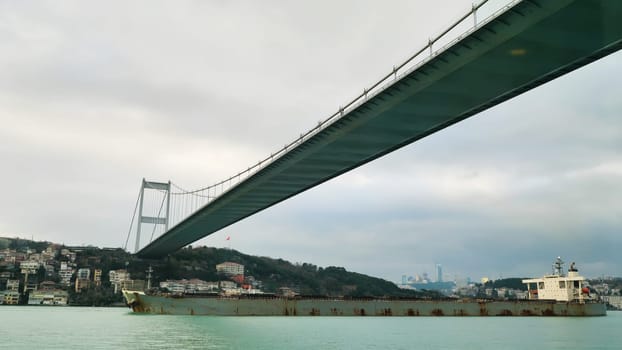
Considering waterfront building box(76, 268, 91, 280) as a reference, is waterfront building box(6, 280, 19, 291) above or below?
below

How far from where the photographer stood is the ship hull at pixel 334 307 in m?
46.7

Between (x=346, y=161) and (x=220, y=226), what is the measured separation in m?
26.3

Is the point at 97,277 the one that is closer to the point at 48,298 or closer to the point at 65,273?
→ the point at 48,298

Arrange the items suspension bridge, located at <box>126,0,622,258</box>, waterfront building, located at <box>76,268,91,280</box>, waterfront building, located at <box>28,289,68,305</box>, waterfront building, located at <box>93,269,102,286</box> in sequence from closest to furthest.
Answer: suspension bridge, located at <box>126,0,622,258</box> < waterfront building, located at <box>28,289,68,305</box> < waterfront building, located at <box>93,269,102,286</box> < waterfront building, located at <box>76,268,91,280</box>

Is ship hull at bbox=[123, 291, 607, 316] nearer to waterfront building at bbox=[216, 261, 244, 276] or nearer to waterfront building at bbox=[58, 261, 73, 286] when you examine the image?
waterfront building at bbox=[216, 261, 244, 276]

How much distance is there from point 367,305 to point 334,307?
10.7 ft

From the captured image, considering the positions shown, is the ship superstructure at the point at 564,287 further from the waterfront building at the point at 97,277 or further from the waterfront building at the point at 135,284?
the waterfront building at the point at 97,277

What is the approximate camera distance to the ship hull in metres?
46.7

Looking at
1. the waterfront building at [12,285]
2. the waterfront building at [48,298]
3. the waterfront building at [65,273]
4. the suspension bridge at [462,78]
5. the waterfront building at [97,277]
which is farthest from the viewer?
the waterfront building at [65,273]

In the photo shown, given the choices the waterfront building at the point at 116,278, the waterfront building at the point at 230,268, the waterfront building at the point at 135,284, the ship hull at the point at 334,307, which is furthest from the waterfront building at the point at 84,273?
the ship hull at the point at 334,307

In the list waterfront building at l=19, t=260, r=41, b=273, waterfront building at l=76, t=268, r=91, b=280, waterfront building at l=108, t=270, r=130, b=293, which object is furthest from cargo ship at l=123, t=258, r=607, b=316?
waterfront building at l=19, t=260, r=41, b=273

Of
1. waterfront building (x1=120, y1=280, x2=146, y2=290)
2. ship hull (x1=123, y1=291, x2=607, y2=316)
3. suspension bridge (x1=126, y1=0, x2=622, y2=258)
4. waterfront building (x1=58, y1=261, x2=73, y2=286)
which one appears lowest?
ship hull (x1=123, y1=291, x2=607, y2=316)

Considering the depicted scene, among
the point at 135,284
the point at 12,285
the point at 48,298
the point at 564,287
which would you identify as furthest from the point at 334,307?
the point at 12,285

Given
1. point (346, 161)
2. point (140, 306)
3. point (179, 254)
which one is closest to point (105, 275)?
point (179, 254)
